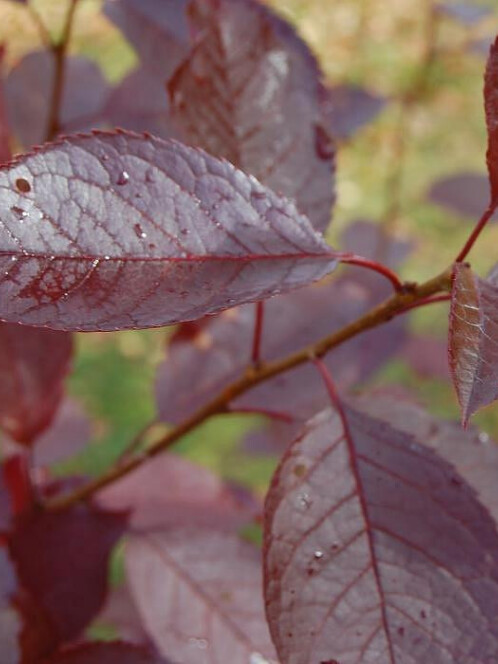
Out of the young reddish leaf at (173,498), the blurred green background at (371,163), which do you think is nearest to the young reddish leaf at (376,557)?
the young reddish leaf at (173,498)

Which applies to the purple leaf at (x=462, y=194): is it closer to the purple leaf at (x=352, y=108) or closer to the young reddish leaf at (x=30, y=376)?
the purple leaf at (x=352, y=108)

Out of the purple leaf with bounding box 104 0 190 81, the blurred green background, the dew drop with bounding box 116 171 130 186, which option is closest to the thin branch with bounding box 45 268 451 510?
the dew drop with bounding box 116 171 130 186

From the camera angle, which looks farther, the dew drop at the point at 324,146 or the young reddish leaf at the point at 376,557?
the dew drop at the point at 324,146

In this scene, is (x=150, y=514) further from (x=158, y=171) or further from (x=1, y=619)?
(x=158, y=171)

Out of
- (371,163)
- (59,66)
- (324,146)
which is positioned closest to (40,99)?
(59,66)

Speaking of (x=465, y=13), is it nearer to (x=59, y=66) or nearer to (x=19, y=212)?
(x=59, y=66)

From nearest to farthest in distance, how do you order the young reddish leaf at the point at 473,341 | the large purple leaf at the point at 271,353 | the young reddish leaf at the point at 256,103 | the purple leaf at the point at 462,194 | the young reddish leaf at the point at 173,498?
the young reddish leaf at the point at 473,341, the young reddish leaf at the point at 256,103, the large purple leaf at the point at 271,353, the young reddish leaf at the point at 173,498, the purple leaf at the point at 462,194
